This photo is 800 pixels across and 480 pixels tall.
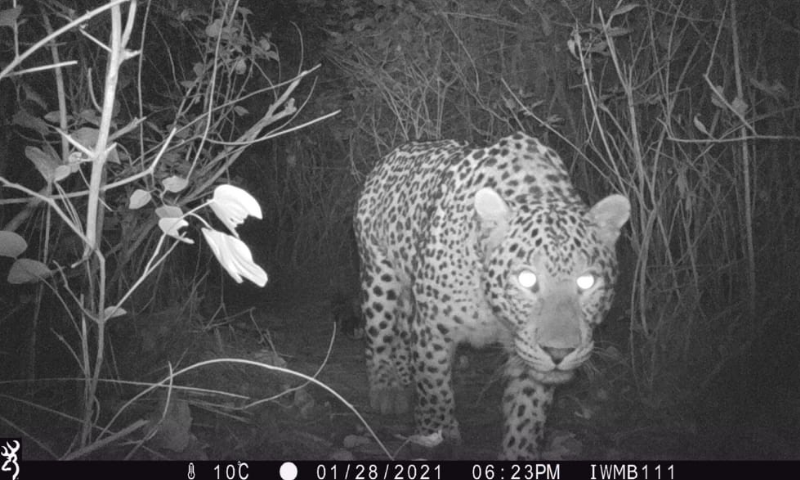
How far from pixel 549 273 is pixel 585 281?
0.48 ft

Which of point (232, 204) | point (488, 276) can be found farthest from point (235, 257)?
point (488, 276)

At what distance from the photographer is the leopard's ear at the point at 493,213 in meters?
3.72

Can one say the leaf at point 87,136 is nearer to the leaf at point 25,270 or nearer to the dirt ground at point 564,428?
the leaf at point 25,270

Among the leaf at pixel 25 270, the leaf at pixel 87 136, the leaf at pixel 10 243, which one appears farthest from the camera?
the leaf at pixel 87 136

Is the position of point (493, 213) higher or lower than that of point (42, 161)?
lower

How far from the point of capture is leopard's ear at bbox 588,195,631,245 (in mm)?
3646

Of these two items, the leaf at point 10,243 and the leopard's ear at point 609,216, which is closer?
the leaf at point 10,243

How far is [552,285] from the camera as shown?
342cm

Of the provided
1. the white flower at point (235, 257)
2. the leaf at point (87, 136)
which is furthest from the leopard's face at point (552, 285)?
the leaf at point (87, 136)

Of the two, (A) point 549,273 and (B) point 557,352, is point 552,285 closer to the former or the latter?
(A) point 549,273

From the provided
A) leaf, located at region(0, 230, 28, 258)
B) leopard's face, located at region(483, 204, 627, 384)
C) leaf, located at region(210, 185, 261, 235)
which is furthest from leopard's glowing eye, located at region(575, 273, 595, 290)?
leaf, located at region(0, 230, 28, 258)
